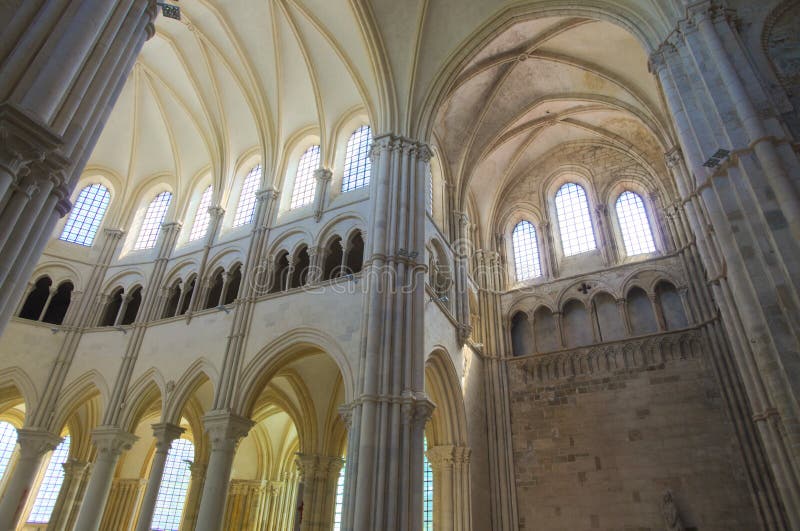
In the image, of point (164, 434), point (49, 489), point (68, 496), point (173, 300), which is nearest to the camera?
point (164, 434)

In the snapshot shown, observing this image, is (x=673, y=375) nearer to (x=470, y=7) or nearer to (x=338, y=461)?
(x=338, y=461)

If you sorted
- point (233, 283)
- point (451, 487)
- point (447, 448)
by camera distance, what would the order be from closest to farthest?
point (451, 487)
point (447, 448)
point (233, 283)

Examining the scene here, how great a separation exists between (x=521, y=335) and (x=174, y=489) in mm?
15917

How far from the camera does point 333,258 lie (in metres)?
17.1

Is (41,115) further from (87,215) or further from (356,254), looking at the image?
(87,215)

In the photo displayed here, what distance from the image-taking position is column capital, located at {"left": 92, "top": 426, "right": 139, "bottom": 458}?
1552 centimetres

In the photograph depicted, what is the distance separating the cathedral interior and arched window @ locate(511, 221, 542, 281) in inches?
5.8

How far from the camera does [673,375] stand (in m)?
16.3

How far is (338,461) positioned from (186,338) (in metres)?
6.19

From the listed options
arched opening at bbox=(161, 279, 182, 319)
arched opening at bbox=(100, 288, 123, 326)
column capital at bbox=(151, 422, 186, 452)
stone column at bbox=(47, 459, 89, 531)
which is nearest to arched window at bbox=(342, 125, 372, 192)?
arched opening at bbox=(161, 279, 182, 319)

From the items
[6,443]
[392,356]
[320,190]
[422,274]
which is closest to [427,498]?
[392,356]

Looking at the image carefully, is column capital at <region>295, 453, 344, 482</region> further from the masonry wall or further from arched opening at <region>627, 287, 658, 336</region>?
arched opening at <region>627, 287, 658, 336</region>

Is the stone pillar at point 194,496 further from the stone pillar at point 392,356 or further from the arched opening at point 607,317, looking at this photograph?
the arched opening at point 607,317

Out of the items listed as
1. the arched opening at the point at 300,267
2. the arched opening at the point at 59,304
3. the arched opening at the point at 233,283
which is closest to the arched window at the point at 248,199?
the arched opening at the point at 233,283
